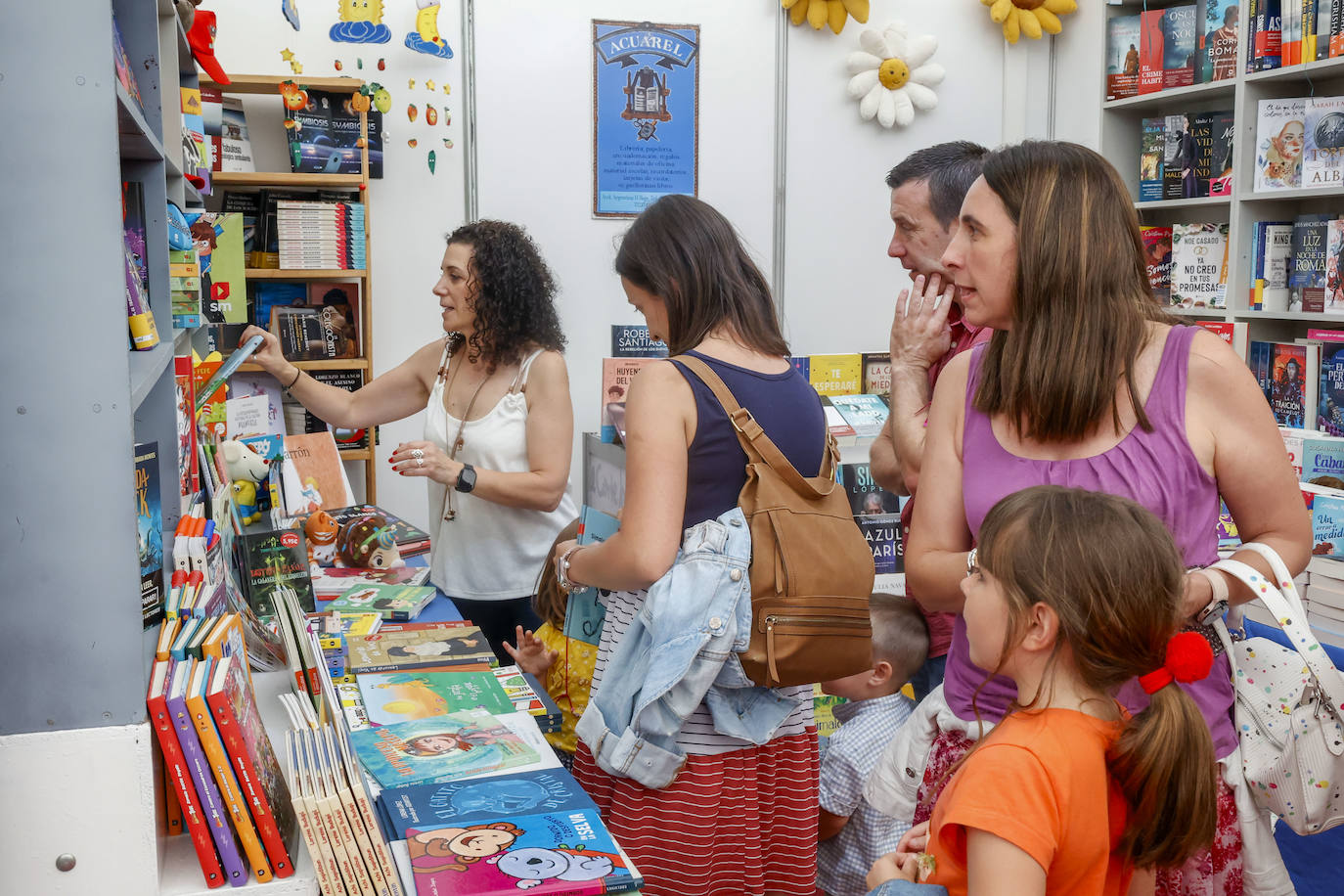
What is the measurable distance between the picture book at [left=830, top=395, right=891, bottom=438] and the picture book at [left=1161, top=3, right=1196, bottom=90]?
6.43ft

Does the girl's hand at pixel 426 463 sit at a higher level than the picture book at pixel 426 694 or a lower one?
higher

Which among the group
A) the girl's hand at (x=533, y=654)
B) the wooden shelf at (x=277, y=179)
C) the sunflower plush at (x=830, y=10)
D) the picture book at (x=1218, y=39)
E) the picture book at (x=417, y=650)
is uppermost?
the sunflower plush at (x=830, y=10)

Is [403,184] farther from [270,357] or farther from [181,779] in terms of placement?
[181,779]

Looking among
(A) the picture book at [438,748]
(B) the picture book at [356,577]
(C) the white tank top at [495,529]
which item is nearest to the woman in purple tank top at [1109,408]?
(A) the picture book at [438,748]

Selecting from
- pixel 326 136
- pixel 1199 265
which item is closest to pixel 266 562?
pixel 326 136

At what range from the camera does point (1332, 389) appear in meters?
3.88

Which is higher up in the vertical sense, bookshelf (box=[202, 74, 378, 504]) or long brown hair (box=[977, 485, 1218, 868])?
bookshelf (box=[202, 74, 378, 504])

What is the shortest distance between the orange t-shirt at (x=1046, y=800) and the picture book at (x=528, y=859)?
414 mm

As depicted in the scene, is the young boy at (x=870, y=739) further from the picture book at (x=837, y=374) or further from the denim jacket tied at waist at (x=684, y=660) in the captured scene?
the picture book at (x=837, y=374)

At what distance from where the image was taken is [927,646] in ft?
7.27

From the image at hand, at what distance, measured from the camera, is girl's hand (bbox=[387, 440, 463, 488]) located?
2617 mm

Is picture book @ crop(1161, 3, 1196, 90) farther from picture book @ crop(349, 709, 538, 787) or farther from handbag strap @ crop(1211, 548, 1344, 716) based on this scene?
picture book @ crop(349, 709, 538, 787)

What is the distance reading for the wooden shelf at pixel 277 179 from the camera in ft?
13.0

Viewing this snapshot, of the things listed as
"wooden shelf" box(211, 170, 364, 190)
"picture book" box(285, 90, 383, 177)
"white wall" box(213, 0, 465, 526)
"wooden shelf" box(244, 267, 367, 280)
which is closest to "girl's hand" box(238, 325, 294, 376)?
"wooden shelf" box(244, 267, 367, 280)
